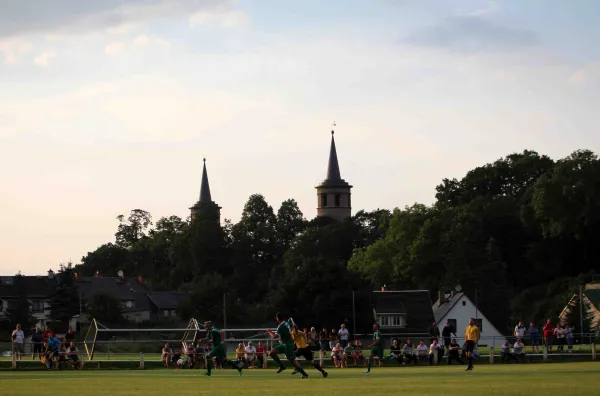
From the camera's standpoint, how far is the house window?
12181cm

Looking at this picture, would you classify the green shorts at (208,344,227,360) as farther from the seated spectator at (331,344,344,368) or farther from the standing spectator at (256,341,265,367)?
the seated spectator at (331,344,344,368)

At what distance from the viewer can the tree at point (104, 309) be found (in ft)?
430

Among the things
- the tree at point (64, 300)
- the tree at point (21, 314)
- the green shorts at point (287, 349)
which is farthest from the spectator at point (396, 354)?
the tree at point (21, 314)

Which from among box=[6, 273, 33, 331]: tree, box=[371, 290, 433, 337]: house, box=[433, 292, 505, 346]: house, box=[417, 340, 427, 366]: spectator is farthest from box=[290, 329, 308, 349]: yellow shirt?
box=[6, 273, 33, 331]: tree

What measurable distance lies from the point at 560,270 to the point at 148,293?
7040 centimetres

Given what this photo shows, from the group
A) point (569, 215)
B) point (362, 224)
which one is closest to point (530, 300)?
point (569, 215)

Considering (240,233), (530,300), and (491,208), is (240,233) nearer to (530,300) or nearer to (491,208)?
(491,208)

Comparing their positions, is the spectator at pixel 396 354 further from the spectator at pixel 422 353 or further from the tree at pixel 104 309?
→ the tree at pixel 104 309

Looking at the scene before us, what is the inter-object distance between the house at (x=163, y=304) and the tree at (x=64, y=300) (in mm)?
40178

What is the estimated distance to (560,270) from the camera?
122562 millimetres

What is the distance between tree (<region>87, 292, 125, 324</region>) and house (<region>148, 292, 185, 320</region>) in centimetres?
3596

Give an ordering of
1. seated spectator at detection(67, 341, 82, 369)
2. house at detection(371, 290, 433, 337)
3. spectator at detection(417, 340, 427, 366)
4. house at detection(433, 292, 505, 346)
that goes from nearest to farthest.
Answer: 1. seated spectator at detection(67, 341, 82, 369)
2. spectator at detection(417, 340, 427, 366)
3. house at detection(433, 292, 505, 346)
4. house at detection(371, 290, 433, 337)

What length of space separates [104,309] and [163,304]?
40.8 m

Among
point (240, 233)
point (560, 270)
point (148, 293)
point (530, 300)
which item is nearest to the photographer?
point (530, 300)
